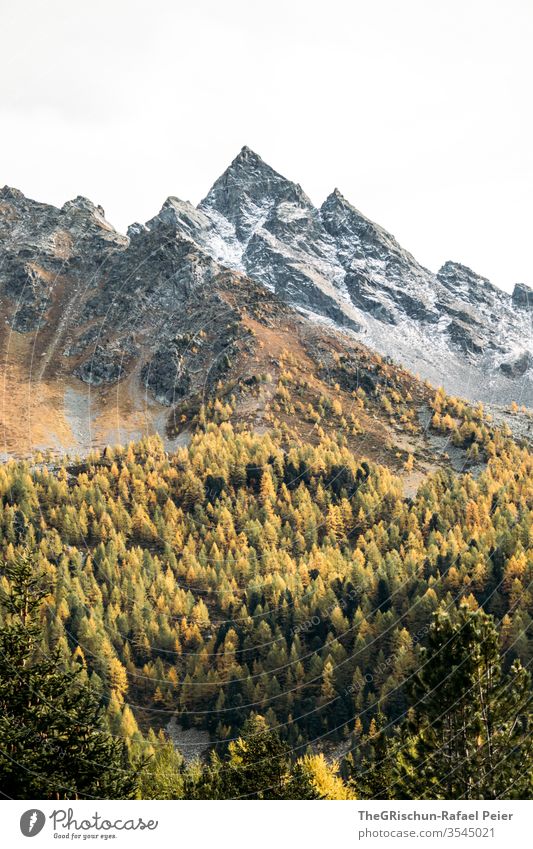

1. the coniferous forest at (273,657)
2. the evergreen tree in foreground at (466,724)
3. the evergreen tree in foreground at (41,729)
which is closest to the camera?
the evergreen tree in foreground at (41,729)

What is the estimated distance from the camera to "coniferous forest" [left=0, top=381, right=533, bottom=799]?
47750 mm

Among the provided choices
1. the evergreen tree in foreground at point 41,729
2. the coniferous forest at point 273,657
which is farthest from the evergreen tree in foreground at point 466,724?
the evergreen tree in foreground at point 41,729

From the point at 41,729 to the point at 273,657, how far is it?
104891 millimetres

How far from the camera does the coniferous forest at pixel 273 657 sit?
47750 millimetres

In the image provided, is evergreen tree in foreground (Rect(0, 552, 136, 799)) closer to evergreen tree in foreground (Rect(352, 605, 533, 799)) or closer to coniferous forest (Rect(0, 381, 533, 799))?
coniferous forest (Rect(0, 381, 533, 799))

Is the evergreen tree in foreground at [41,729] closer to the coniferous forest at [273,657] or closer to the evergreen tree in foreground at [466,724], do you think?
the coniferous forest at [273,657]

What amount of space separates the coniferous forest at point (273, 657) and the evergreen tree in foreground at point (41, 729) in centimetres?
12

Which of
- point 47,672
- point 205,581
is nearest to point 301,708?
point 205,581

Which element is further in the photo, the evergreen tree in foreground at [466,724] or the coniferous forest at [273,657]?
the evergreen tree in foreground at [466,724]

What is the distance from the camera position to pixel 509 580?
14250cm

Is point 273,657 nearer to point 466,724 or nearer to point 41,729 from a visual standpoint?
point 466,724

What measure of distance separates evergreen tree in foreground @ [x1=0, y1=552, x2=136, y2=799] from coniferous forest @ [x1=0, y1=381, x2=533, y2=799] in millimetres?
121
